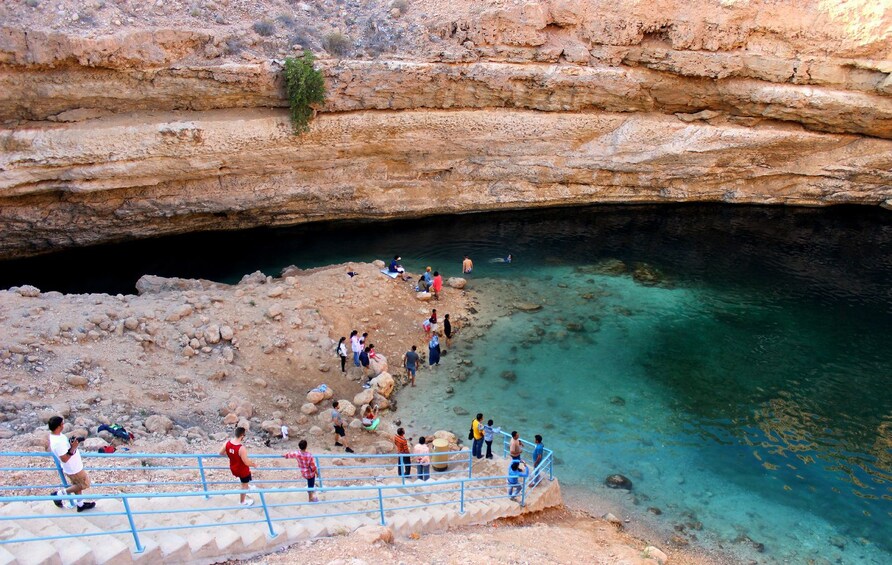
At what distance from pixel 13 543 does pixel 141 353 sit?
887cm

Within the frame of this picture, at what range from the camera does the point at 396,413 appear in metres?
15.9

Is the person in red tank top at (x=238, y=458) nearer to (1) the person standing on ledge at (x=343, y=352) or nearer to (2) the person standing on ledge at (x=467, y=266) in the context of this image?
(1) the person standing on ledge at (x=343, y=352)

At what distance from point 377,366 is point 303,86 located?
445 inches

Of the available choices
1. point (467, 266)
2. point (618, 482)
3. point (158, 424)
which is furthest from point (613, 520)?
point (467, 266)

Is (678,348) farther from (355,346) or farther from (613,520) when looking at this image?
(355,346)

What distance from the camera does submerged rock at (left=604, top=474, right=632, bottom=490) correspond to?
1376cm

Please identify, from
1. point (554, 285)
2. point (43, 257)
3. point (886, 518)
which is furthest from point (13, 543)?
point (43, 257)

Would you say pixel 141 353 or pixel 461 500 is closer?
pixel 461 500

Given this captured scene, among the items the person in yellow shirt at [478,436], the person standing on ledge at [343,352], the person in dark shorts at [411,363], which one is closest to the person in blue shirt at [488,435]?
the person in yellow shirt at [478,436]

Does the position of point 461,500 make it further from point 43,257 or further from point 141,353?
point 43,257

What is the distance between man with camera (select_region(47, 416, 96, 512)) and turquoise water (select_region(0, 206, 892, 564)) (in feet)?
27.6

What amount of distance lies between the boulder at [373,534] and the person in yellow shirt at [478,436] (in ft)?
13.4

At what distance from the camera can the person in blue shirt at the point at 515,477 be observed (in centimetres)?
1169

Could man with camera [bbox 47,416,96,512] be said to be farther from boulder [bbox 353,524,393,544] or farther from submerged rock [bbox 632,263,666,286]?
submerged rock [bbox 632,263,666,286]
